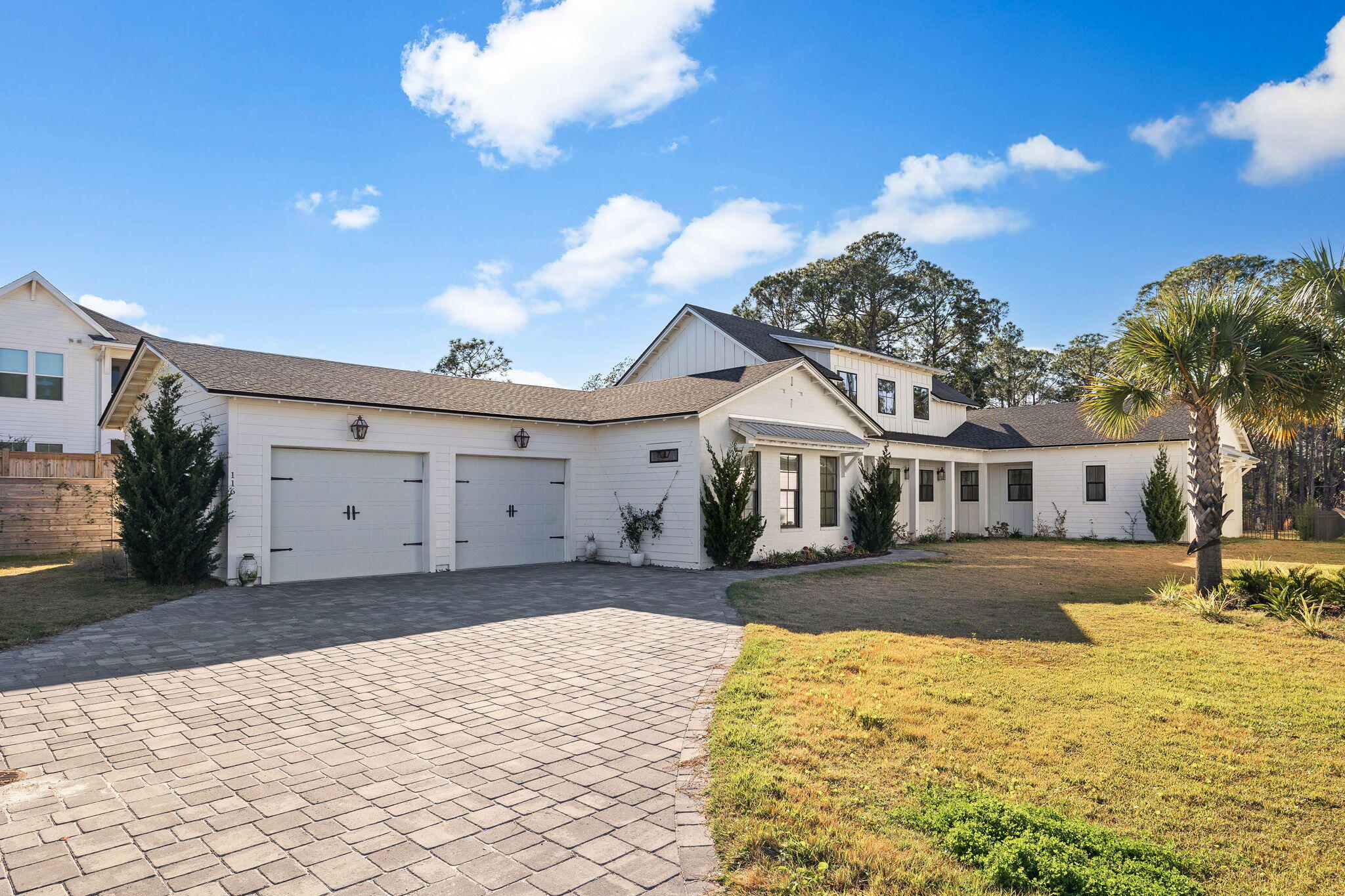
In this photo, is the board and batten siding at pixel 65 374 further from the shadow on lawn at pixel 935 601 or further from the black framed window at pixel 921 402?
the black framed window at pixel 921 402

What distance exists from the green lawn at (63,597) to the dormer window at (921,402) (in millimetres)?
20994

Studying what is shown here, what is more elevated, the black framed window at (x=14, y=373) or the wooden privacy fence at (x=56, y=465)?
the black framed window at (x=14, y=373)

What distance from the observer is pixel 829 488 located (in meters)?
17.1

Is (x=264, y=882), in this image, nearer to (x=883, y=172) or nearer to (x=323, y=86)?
(x=323, y=86)

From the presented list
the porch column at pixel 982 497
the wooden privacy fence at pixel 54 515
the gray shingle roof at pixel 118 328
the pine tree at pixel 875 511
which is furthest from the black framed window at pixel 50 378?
the porch column at pixel 982 497

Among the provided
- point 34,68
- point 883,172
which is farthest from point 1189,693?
point 34,68

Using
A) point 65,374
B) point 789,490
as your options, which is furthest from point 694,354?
point 65,374

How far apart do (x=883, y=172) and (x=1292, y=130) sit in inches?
339

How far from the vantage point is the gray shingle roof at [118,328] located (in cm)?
2216

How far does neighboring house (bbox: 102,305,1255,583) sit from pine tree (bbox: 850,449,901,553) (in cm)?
44

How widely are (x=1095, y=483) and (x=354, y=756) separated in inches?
973

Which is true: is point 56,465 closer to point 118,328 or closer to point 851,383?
point 118,328

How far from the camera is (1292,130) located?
14.9 metres

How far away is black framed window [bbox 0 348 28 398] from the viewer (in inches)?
792
